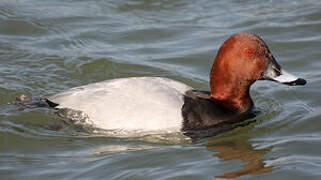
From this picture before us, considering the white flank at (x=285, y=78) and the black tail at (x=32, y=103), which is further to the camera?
the black tail at (x=32, y=103)

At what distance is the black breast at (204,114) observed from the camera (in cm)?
530

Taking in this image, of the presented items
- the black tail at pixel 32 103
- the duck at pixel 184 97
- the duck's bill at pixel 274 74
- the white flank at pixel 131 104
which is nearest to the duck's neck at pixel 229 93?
the duck at pixel 184 97

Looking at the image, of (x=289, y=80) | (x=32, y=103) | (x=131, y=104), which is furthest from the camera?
(x=32, y=103)

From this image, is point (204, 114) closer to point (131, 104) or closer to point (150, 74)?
point (131, 104)

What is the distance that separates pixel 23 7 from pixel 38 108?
146 inches

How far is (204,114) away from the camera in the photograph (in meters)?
5.38

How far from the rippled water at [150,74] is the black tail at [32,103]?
7 cm

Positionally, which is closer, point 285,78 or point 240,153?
point 240,153

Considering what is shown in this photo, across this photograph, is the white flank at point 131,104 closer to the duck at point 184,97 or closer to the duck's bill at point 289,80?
the duck at point 184,97

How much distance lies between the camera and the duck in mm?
5246

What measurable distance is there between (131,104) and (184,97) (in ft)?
1.74

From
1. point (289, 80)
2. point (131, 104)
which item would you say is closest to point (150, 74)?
point (131, 104)

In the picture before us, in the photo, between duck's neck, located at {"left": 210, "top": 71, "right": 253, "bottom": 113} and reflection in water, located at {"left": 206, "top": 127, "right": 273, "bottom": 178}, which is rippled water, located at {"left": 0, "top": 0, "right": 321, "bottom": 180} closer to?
reflection in water, located at {"left": 206, "top": 127, "right": 273, "bottom": 178}

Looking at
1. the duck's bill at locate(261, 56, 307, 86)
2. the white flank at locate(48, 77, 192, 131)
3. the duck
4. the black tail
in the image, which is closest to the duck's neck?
the duck
